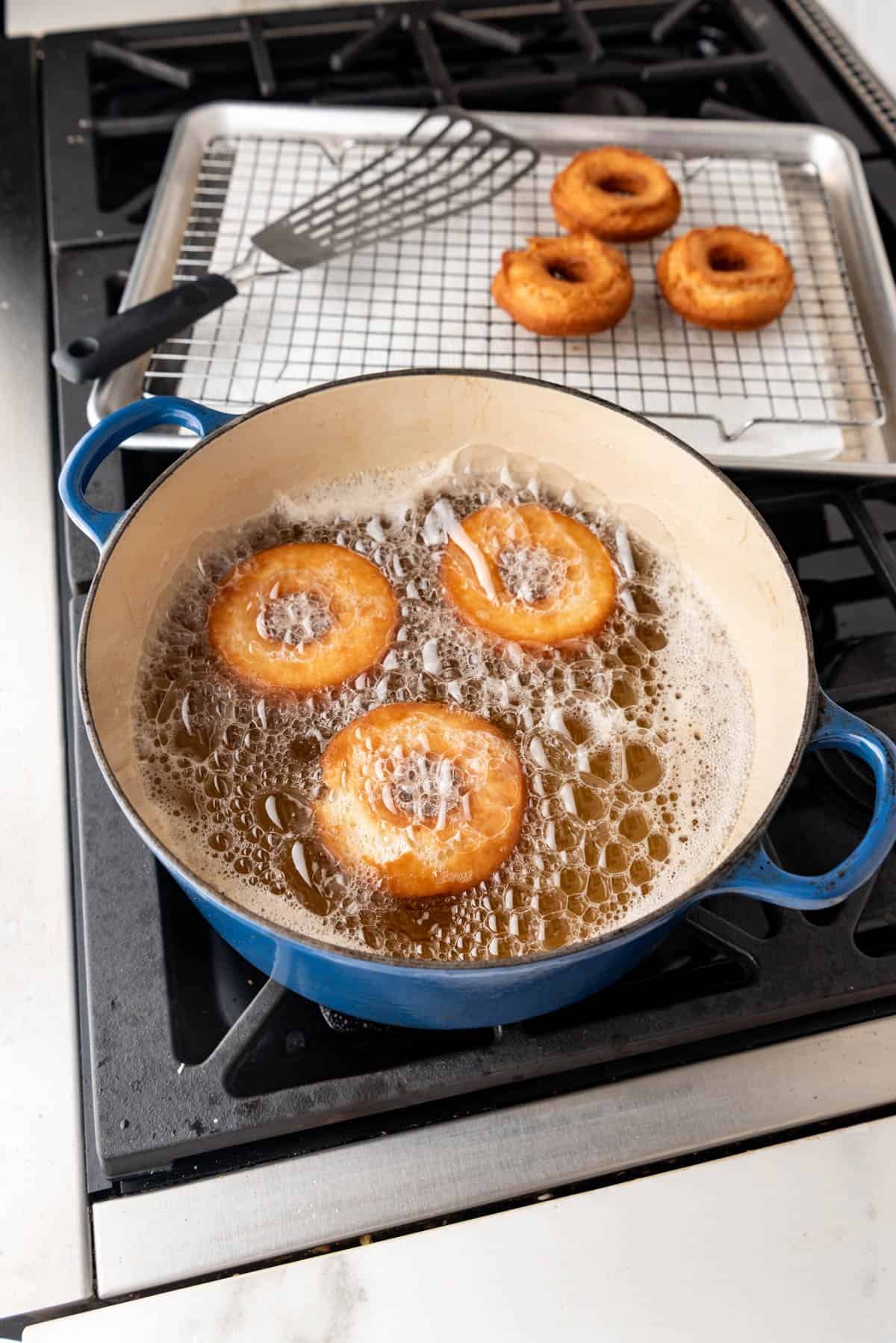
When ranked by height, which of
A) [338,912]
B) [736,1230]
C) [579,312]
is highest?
[579,312]

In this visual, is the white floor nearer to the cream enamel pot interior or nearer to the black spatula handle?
the black spatula handle

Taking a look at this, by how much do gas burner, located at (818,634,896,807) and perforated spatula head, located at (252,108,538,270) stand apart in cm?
59

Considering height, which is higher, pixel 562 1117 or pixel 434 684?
pixel 434 684

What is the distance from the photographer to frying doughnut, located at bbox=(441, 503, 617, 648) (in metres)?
0.73

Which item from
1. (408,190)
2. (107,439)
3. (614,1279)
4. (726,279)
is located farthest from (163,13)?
(614,1279)

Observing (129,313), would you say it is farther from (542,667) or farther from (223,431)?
(542,667)

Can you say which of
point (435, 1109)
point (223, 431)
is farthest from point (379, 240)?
point (435, 1109)

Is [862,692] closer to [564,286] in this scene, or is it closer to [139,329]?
[564,286]

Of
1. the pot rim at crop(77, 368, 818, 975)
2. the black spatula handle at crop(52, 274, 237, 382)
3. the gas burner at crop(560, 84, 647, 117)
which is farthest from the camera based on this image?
the gas burner at crop(560, 84, 647, 117)

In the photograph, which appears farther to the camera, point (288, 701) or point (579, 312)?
point (579, 312)

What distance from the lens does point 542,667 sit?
28.7 inches

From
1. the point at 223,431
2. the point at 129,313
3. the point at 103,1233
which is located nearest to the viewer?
the point at 103,1233

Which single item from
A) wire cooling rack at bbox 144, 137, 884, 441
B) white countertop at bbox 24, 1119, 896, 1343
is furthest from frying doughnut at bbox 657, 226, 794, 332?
white countertop at bbox 24, 1119, 896, 1343

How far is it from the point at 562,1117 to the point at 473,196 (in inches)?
35.3
